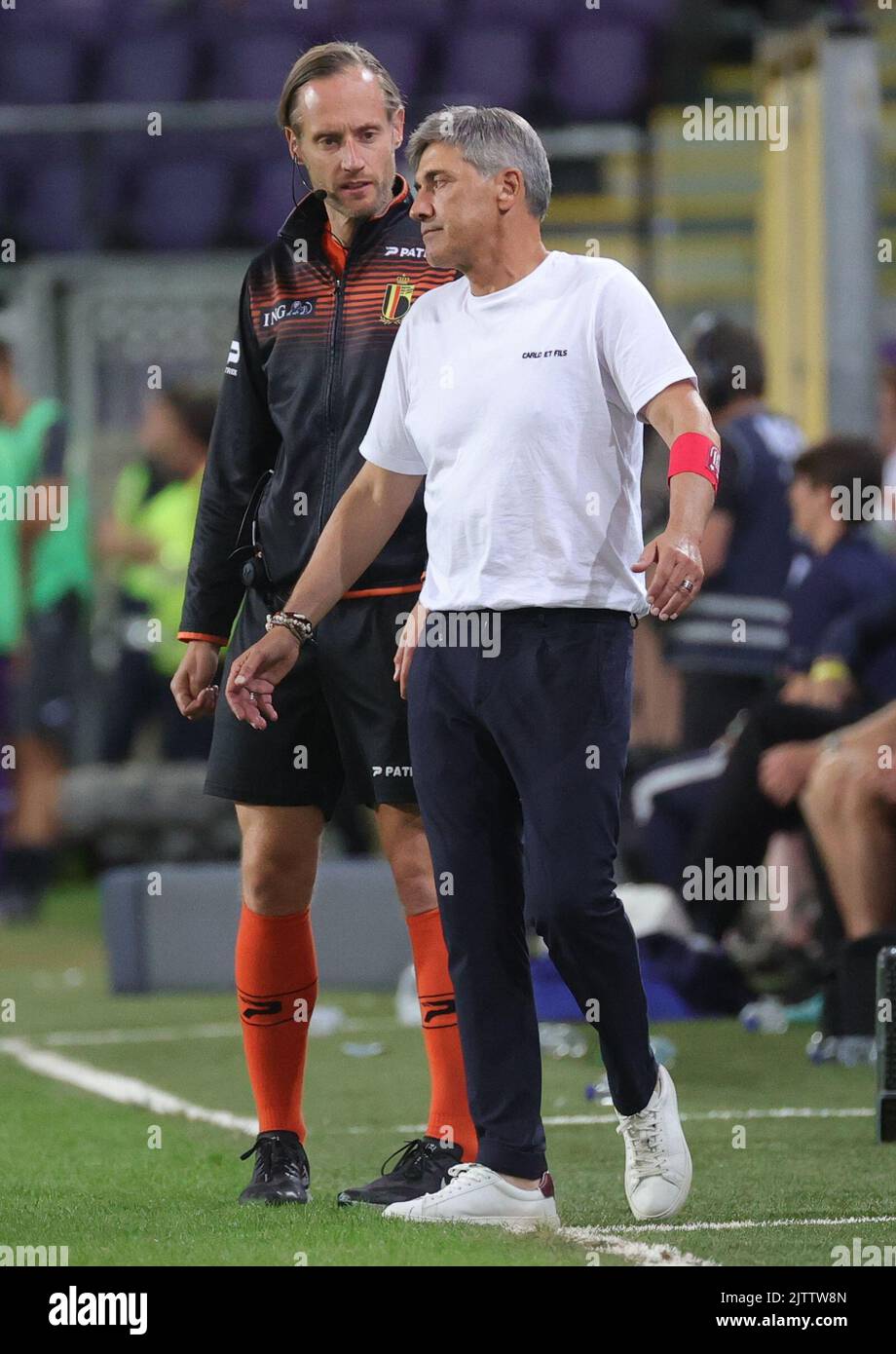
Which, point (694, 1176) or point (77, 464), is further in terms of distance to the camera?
point (77, 464)

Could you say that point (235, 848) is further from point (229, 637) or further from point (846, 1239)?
point (846, 1239)

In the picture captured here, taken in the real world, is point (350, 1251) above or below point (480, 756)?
below

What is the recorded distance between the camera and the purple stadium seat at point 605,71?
47.1 ft

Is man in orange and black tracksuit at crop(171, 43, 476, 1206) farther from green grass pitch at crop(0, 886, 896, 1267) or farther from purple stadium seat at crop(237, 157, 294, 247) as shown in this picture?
purple stadium seat at crop(237, 157, 294, 247)

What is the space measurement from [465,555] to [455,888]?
0.54 m

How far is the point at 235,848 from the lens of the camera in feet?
34.5

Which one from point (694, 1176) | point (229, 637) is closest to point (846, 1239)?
point (694, 1176)

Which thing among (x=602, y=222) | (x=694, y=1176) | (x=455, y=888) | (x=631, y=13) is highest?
(x=631, y=13)

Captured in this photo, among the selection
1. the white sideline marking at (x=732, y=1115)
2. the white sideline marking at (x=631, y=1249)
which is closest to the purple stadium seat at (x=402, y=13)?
the white sideline marking at (x=732, y=1115)

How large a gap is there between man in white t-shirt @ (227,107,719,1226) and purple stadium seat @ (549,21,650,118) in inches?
432

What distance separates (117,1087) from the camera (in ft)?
18.6
